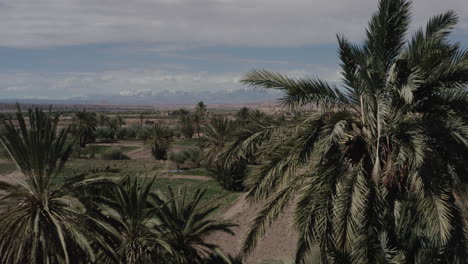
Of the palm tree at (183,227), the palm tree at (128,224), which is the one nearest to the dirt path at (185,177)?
the palm tree at (183,227)

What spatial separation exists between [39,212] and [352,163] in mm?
5834

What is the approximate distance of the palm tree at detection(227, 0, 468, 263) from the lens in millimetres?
8125

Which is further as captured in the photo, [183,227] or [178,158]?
[178,158]

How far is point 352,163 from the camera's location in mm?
8836

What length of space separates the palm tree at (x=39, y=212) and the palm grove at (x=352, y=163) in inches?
0.9

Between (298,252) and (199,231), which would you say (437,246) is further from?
(199,231)

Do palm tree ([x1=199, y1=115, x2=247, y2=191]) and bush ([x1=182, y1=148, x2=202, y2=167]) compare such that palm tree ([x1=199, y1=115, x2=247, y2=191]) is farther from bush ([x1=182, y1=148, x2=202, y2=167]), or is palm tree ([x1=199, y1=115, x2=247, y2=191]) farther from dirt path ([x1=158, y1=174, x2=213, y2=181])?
bush ([x1=182, y1=148, x2=202, y2=167])

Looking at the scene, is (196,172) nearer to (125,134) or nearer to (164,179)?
(164,179)

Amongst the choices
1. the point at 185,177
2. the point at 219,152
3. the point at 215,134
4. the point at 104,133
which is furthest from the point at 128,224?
the point at 104,133

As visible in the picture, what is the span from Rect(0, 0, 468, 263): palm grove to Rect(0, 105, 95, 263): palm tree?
22mm

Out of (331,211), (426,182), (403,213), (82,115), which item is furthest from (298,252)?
(82,115)

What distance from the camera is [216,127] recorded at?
37.8 m

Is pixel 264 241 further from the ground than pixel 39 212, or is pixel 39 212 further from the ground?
pixel 39 212

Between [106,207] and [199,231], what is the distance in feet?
12.1
